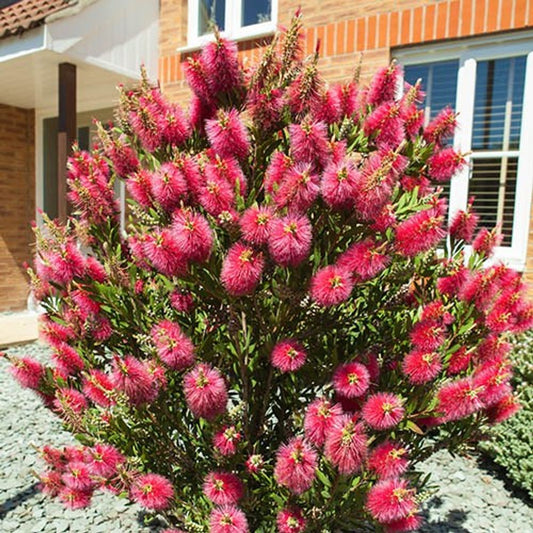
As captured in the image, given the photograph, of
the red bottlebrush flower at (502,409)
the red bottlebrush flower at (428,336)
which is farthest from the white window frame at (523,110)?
the red bottlebrush flower at (428,336)

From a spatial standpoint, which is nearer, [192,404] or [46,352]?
[192,404]

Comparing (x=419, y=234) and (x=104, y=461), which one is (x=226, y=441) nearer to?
(x=104, y=461)

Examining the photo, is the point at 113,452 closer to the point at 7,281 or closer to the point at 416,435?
the point at 416,435

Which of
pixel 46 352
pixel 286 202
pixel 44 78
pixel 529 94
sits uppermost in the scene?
pixel 44 78

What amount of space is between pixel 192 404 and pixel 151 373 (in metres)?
0.17

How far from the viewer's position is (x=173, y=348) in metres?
1.44

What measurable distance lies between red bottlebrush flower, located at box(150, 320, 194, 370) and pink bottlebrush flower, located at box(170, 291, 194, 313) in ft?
0.67

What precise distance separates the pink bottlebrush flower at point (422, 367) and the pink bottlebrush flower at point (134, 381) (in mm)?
779

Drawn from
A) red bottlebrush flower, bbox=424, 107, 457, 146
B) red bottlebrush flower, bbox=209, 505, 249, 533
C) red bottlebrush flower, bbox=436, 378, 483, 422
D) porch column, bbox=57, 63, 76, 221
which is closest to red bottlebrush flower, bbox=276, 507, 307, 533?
red bottlebrush flower, bbox=209, 505, 249, 533

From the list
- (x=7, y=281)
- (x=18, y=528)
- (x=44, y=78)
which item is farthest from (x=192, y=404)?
(x=7, y=281)

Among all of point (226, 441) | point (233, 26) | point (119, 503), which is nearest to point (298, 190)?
point (226, 441)

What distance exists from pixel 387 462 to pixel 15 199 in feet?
28.8

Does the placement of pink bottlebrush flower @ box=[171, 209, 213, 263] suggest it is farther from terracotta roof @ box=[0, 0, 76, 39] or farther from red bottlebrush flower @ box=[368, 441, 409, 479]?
terracotta roof @ box=[0, 0, 76, 39]

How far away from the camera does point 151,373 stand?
59.1 inches
